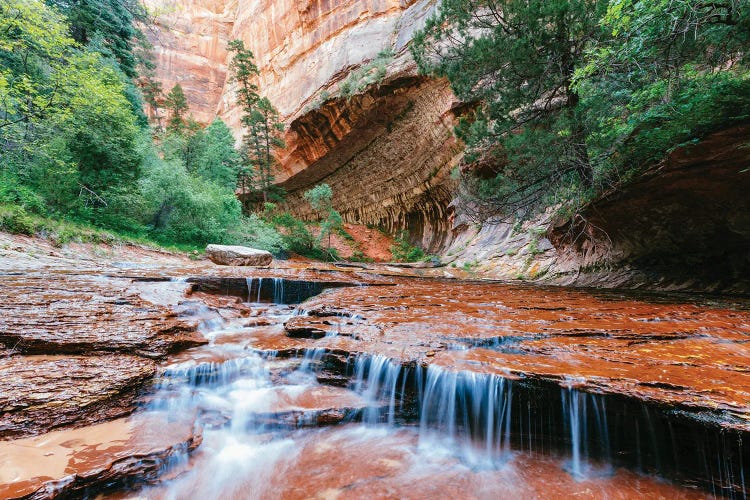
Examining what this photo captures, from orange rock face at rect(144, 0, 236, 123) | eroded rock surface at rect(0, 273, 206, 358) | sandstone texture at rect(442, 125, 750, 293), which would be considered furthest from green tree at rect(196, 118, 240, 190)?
sandstone texture at rect(442, 125, 750, 293)

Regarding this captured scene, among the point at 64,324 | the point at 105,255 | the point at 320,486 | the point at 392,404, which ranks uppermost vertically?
the point at 105,255

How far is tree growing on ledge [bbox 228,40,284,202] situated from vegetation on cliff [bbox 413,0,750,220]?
20.0 m

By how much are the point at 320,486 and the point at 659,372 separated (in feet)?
9.05

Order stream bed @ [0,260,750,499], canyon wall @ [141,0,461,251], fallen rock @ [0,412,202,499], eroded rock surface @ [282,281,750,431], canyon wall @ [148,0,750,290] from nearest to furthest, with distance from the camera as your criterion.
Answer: fallen rock @ [0,412,202,499] < stream bed @ [0,260,750,499] < eroded rock surface @ [282,281,750,431] < canyon wall @ [148,0,750,290] < canyon wall @ [141,0,461,251]

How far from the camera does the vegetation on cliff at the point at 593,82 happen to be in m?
4.11

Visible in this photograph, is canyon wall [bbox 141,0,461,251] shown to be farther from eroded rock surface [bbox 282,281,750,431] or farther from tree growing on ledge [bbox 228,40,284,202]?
eroded rock surface [bbox 282,281,750,431]

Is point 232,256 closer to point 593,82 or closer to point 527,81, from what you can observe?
point 527,81

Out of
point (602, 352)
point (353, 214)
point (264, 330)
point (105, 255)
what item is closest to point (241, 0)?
point (353, 214)

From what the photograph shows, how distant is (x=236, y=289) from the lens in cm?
747

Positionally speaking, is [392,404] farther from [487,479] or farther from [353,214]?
[353,214]

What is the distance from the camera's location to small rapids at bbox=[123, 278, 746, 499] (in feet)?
7.63

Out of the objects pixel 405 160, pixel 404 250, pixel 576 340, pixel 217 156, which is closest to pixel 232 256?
pixel 576 340

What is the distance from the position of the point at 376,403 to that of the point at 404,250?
20.5 m

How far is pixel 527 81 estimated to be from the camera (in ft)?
23.4
